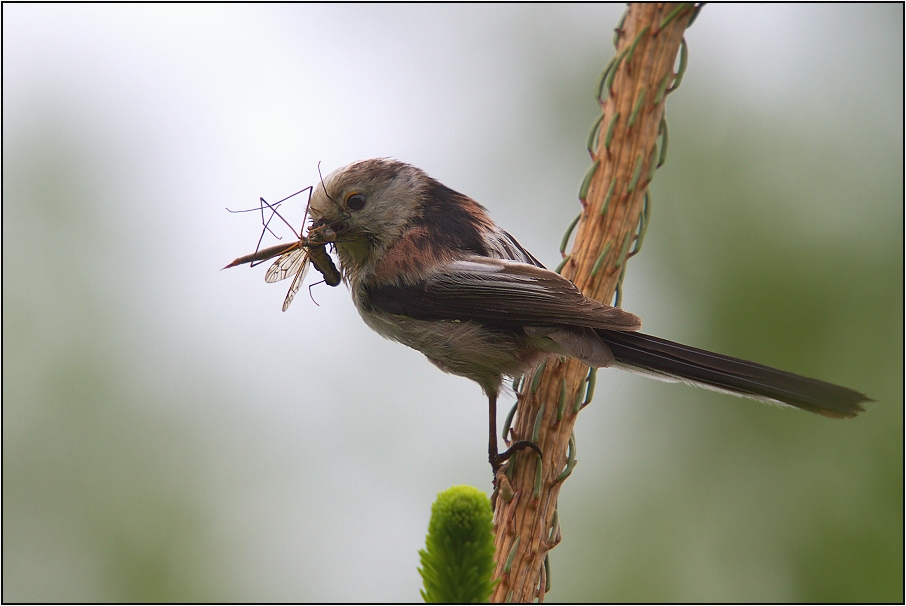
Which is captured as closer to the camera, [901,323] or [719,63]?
[901,323]

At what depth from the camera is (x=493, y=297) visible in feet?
7.76

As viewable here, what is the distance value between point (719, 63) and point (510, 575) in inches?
182

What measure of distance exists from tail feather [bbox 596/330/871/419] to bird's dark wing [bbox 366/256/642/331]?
0.17 meters

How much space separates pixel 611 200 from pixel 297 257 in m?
1.13

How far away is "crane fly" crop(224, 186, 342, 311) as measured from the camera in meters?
2.49

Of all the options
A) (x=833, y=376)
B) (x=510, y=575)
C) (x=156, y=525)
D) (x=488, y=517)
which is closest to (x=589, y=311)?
(x=510, y=575)

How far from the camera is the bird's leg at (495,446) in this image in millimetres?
2184

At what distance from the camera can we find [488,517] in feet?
4.34

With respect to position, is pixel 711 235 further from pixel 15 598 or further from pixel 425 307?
pixel 15 598

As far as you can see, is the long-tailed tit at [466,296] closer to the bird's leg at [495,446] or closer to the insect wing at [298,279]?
the bird's leg at [495,446]

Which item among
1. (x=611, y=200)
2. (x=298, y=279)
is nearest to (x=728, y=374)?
(x=611, y=200)

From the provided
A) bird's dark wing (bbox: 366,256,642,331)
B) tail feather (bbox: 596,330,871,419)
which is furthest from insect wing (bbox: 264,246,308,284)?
tail feather (bbox: 596,330,871,419)

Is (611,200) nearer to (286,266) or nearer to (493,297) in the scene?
(493,297)

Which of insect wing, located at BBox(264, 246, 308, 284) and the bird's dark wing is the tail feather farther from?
insect wing, located at BBox(264, 246, 308, 284)
